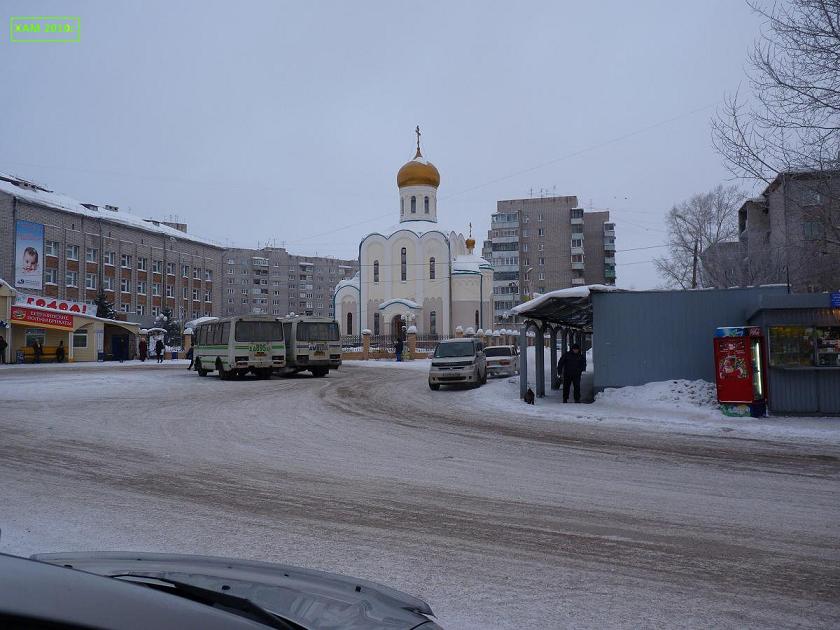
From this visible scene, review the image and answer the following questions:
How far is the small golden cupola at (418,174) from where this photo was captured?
6291cm

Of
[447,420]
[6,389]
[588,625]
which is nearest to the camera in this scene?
[588,625]

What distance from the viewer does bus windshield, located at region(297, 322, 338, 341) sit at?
29594mm

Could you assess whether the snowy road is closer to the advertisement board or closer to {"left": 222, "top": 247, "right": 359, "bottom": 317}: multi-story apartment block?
the advertisement board

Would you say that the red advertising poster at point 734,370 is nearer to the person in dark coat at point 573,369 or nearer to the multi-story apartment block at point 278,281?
the person in dark coat at point 573,369

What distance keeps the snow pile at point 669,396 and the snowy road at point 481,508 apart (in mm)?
2801

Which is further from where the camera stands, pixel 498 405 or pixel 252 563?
pixel 498 405

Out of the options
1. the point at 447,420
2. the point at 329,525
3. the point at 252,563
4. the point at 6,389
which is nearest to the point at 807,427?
the point at 447,420

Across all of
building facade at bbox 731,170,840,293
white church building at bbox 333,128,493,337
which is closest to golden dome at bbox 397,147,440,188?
white church building at bbox 333,128,493,337

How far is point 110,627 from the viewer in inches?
59.3

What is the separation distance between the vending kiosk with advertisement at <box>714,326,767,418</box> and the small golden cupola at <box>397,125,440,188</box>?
4993 cm

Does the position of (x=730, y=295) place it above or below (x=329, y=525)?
above

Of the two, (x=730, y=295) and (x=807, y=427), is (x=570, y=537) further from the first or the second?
(x=730, y=295)

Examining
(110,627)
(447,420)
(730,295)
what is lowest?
(447,420)

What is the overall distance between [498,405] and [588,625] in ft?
47.3
